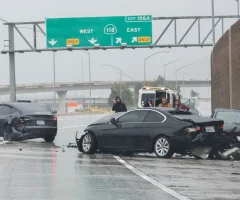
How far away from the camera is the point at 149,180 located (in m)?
12.0

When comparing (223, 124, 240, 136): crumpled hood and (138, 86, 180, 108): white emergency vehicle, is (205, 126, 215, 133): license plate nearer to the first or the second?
(223, 124, 240, 136): crumpled hood

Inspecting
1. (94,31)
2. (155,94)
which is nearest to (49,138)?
(94,31)

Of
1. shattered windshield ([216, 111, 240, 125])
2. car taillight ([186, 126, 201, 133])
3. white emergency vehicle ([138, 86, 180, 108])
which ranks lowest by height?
car taillight ([186, 126, 201, 133])

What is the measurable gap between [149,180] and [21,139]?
1134cm

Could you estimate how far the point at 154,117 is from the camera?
17.3 metres

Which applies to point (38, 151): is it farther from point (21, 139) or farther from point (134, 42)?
Answer: point (134, 42)

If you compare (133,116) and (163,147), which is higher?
(133,116)

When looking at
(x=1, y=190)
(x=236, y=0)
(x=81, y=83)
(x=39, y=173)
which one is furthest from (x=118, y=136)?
(x=81, y=83)

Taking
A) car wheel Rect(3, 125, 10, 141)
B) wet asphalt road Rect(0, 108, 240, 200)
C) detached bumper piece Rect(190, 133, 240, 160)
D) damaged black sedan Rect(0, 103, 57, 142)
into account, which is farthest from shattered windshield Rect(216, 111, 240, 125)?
car wheel Rect(3, 125, 10, 141)

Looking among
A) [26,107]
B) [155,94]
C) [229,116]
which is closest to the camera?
[229,116]

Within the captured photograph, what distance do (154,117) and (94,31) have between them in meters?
23.3

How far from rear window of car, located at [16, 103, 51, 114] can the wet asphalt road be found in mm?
4748

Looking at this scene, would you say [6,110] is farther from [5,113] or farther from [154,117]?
[154,117]

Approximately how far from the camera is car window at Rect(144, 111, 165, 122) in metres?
17.1
